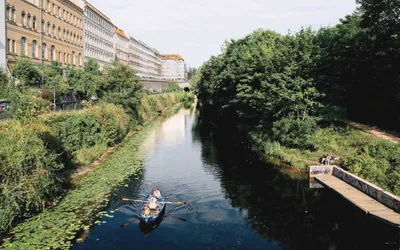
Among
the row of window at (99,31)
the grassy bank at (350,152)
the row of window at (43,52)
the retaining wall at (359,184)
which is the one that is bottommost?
the retaining wall at (359,184)

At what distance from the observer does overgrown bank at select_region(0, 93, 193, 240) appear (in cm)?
1811

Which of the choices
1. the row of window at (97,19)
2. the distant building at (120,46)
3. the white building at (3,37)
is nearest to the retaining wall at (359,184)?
the white building at (3,37)

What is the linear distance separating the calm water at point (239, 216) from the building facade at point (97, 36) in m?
58.5

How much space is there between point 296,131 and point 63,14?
49.2 meters

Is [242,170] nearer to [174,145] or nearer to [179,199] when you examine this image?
[179,199]

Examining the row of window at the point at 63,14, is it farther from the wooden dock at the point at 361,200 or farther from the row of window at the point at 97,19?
the wooden dock at the point at 361,200

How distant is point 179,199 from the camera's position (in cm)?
2511

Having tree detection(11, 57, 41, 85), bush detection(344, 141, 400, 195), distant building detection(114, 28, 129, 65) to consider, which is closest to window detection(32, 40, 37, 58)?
tree detection(11, 57, 41, 85)

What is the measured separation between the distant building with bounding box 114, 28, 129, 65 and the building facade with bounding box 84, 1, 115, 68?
523 cm

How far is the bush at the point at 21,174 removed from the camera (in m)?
17.8

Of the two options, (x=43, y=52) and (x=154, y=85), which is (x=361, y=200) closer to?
(x=43, y=52)

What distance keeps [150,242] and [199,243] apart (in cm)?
254

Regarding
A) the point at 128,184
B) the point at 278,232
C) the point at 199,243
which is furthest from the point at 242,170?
the point at 199,243

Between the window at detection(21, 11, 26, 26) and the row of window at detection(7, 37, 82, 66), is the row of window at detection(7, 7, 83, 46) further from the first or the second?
the row of window at detection(7, 37, 82, 66)
